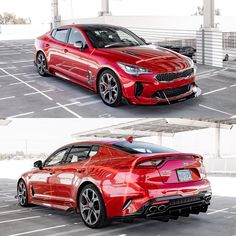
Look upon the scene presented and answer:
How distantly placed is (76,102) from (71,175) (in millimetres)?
1149

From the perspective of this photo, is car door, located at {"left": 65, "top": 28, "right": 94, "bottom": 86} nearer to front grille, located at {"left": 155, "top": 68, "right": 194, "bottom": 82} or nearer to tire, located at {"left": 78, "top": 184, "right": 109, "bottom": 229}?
front grille, located at {"left": 155, "top": 68, "right": 194, "bottom": 82}

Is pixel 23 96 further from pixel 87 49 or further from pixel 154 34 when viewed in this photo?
pixel 154 34

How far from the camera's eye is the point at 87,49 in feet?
21.5

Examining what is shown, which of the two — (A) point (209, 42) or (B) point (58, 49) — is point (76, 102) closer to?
(B) point (58, 49)

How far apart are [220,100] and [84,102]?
6.73ft

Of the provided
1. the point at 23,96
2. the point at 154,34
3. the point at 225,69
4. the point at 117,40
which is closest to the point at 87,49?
the point at 117,40

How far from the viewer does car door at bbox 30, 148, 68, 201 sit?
6188 millimetres

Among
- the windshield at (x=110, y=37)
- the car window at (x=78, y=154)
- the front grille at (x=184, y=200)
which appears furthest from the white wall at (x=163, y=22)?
the front grille at (x=184, y=200)

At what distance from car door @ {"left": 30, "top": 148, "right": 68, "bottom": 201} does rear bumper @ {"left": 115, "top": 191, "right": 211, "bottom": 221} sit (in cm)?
180

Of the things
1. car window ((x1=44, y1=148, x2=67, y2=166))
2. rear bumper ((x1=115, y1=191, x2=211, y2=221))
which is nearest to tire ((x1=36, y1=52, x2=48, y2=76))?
car window ((x1=44, y1=148, x2=67, y2=166))

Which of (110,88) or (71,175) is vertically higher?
(110,88)

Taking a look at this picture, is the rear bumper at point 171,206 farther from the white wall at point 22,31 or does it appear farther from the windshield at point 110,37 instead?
the white wall at point 22,31

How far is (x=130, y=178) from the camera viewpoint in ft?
15.4

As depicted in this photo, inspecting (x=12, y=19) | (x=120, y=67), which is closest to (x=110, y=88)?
(x=120, y=67)
